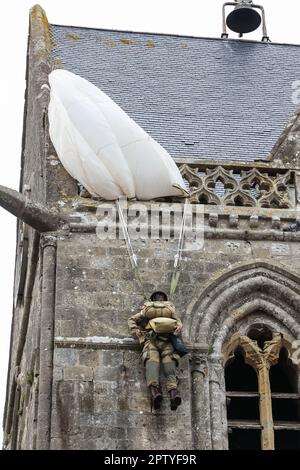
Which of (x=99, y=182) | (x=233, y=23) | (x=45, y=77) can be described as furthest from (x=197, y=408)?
(x=233, y=23)

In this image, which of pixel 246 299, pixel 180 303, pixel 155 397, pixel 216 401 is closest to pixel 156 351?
pixel 155 397

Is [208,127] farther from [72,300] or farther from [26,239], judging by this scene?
[72,300]

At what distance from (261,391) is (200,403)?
2.96ft

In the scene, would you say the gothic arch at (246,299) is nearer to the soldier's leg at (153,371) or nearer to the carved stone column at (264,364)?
the carved stone column at (264,364)

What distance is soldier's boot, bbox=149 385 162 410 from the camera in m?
18.1

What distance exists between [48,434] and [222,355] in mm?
2297

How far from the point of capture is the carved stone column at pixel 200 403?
18.1 m

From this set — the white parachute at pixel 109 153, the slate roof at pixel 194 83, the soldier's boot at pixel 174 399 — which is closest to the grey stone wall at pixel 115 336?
the soldier's boot at pixel 174 399

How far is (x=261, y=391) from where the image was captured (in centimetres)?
1895

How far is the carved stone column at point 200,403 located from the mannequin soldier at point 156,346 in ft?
1.05

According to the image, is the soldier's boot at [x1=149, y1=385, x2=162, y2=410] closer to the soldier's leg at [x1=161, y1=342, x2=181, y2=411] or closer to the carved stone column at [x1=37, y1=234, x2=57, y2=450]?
the soldier's leg at [x1=161, y1=342, x2=181, y2=411]

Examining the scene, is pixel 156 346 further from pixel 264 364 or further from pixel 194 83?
pixel 194 83
